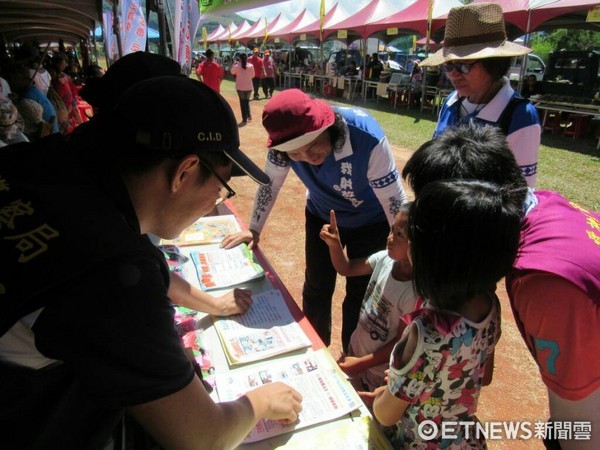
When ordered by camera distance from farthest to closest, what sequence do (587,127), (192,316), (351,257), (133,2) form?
(587,127) → (133,2) → (351,257) → (192,316)

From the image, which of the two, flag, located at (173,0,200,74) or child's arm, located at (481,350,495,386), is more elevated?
flag, located at (173,0,200,74)

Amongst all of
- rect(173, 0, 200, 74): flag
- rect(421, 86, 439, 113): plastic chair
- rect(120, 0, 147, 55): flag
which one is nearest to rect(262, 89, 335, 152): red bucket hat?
rect(173, 0, 200, 74): flag

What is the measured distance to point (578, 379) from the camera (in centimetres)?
83

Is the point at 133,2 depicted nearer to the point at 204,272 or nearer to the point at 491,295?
the point at 204,272

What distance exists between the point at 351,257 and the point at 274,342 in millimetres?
856

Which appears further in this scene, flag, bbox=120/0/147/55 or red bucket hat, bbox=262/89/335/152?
flag, bbox=120/0/147/55

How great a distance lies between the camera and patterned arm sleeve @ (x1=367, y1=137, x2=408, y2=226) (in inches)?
67.5

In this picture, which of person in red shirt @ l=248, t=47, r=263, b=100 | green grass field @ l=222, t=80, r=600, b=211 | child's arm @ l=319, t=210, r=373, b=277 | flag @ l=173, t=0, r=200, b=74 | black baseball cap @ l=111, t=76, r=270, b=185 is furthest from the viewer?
person in red shirt @ l=248, t=47, r=263, b=100

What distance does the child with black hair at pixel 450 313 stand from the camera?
0.84 metres

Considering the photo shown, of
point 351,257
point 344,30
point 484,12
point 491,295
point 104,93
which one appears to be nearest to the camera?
point 491,295

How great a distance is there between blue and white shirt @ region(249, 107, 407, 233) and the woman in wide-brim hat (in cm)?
44

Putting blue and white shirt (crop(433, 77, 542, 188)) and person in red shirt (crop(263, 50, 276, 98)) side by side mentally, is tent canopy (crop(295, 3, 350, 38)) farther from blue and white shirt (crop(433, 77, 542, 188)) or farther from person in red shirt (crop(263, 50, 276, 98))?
blue and white shirt (crop(433, 77, 542, 188))

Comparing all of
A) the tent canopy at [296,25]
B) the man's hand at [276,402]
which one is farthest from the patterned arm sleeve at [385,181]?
the tent canopy at [296,25]

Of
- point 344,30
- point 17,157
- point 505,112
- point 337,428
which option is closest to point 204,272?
point 337,428
